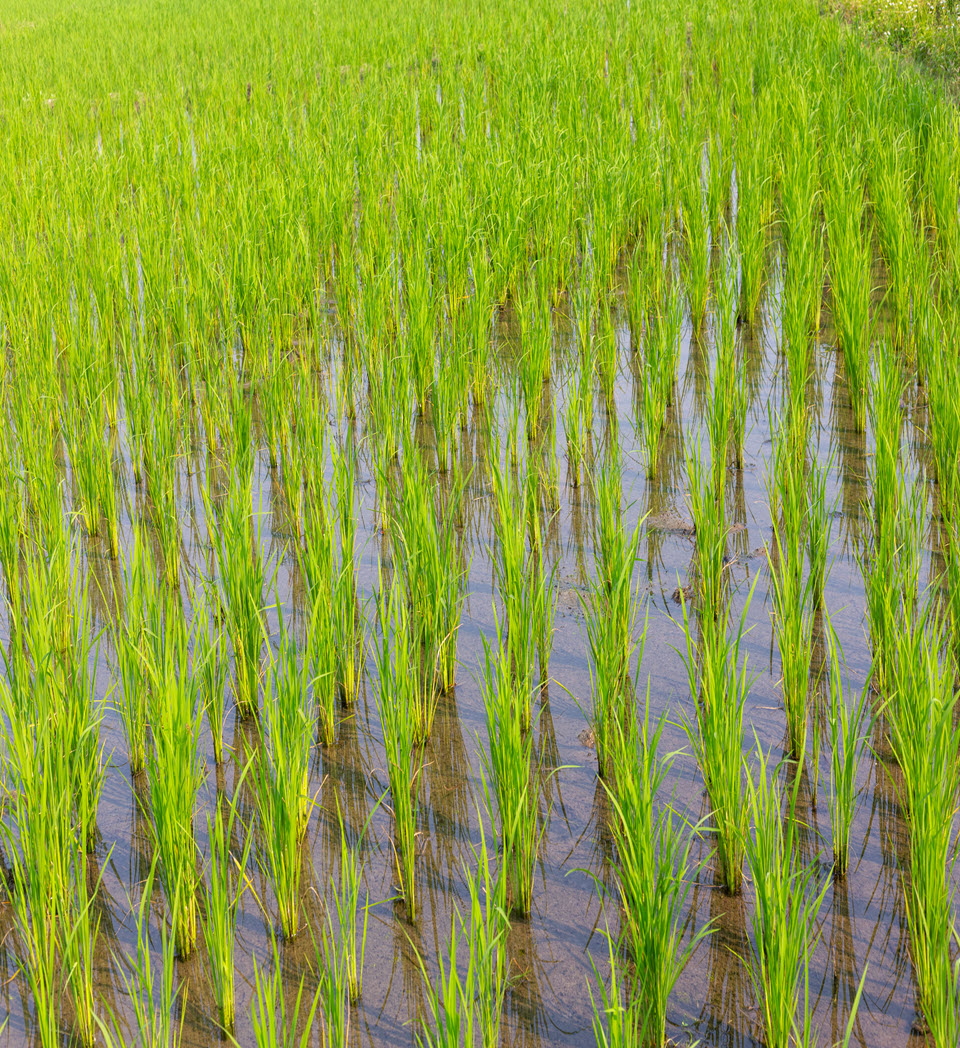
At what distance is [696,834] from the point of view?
2109 millimetres

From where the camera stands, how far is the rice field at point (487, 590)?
1825 mm

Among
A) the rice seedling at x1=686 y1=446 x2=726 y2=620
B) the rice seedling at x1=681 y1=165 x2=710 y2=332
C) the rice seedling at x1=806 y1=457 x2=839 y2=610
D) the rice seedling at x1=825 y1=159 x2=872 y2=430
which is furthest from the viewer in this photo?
the rice seedling at x1=681 y1=165 x2=710 y2=332

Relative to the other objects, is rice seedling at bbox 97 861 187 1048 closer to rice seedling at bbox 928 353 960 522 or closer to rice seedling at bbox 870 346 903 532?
rice seedling at bbox 870 346 903 532

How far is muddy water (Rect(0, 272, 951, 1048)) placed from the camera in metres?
1.81

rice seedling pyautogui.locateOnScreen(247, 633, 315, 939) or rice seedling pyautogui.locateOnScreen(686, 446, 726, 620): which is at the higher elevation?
rice seedling pyautogui.locateOnScreen(686, 446, 726, 620)

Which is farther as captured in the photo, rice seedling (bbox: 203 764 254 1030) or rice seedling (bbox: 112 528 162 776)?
rice seedling (bbox: 112 528 162 776)

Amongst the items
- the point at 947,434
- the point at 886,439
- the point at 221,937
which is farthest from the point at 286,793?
the point at 947,434

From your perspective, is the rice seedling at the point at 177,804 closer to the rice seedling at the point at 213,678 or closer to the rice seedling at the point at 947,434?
the rice seedling at the point at 213,678

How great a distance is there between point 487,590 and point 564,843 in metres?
1.00

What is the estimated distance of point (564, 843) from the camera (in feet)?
7.06

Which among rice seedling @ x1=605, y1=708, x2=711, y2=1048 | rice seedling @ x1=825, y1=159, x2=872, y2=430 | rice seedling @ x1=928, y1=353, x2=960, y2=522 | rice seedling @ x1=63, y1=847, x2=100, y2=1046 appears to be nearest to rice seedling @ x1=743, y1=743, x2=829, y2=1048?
rice seedling @ x1=605, y1=708, x2=711, y2=1048

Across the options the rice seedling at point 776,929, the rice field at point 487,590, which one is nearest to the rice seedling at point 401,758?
the rice field at point 487,590

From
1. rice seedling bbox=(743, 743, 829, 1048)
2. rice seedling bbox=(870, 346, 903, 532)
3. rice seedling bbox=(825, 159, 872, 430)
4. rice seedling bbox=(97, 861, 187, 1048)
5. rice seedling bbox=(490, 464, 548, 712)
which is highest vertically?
rice seedling bbox=(825, 159, 872, 430)

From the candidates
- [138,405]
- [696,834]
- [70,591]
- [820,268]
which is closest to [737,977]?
[696,834]
